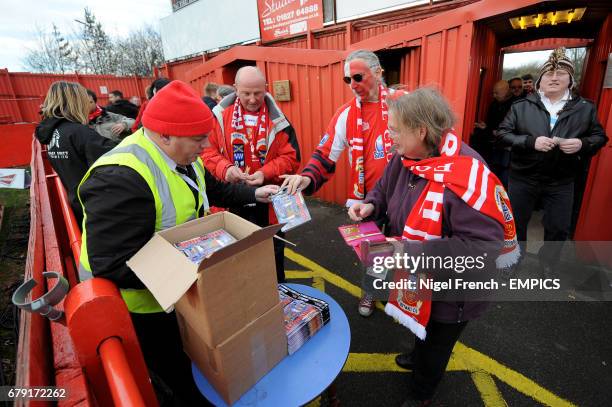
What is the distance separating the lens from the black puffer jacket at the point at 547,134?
305 centimetres

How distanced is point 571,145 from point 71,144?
4.65 m

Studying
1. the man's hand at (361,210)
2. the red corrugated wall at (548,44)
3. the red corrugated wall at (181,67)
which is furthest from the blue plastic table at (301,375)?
the red corrugated wall at (181,67)

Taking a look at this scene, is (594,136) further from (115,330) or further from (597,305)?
(115,330)

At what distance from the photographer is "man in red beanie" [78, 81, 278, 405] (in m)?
1.32

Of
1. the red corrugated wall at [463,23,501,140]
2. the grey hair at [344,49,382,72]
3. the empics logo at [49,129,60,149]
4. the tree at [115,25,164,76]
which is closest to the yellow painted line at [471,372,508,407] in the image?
the grey hair at [344,49,382,72]

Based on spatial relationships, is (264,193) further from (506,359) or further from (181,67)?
(181,67)

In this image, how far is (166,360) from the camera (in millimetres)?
1719

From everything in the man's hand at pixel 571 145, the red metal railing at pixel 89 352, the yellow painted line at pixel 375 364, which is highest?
the man's hand at pixel 571 145

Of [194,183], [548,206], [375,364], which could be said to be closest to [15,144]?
[194,183]

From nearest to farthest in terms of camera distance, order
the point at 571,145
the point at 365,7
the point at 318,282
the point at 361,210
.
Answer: the point at 361,210
the point at 571,145
the point at 318,282
the point at 365,7

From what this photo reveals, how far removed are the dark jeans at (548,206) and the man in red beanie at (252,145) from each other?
93.1 inches

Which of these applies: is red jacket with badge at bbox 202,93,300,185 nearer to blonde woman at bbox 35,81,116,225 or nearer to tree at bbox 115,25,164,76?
blonde woman at bbox 35,81,116,225

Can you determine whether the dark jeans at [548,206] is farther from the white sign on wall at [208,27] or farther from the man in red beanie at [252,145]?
the white sign on wall at [208,27]

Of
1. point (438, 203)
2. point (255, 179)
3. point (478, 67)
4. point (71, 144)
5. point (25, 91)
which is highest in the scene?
point (25, 91)
